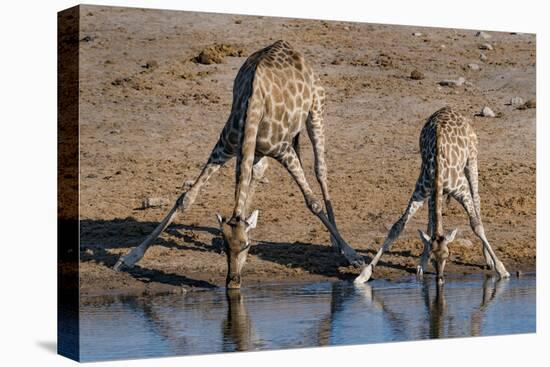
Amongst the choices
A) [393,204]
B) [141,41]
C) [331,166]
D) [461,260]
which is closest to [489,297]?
[461,260]

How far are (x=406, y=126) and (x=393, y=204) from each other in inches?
71.9

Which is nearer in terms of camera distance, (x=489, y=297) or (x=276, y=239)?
(x=489, y=297)

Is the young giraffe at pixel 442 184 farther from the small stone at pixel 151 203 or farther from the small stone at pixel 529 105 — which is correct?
the small stone at pixel 151 203

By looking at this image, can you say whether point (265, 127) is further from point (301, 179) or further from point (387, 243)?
point (387, 243)

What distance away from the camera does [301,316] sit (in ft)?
45.6

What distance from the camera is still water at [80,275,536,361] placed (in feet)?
42.2

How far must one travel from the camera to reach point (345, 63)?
1797 cm

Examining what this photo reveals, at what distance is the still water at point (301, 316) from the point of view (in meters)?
12.9

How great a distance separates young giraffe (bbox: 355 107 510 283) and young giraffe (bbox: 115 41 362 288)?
0.90 meters

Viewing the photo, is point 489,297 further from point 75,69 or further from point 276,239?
point 75,69

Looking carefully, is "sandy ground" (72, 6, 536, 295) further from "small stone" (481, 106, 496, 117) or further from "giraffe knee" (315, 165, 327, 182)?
"giraffe knee" (315, 165, 327, 182)

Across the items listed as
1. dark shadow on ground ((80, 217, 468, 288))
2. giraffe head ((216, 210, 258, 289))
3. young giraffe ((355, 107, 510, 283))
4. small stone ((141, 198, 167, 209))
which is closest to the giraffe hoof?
young giraffe ((355, 107, 510, 283))

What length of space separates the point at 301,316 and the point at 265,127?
2451mm

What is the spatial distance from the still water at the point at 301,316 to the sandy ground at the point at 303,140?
522 millimetres
